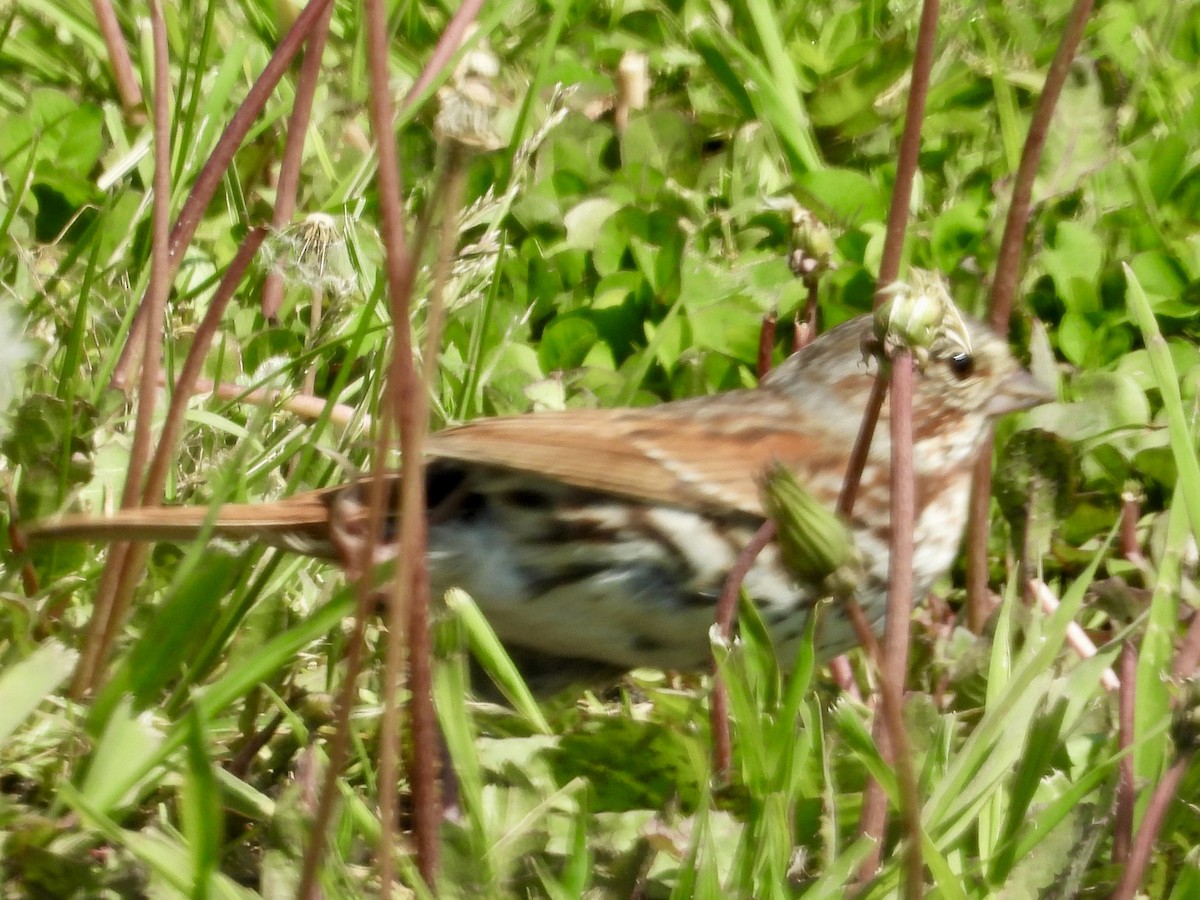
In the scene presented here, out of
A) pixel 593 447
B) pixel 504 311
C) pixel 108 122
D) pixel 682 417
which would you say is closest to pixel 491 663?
pixel 593 447

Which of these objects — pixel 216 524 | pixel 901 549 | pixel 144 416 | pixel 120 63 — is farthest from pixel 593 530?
pixel 120 63

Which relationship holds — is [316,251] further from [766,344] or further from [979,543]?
[979,543]

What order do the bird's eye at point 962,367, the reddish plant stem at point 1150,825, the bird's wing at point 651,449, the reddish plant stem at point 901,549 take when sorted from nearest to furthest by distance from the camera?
the reddish plant stem at point 901,549, the reddish plant stem at point 1150,825, the bird's wing at point 651,449, the bird's eye at point 962,367

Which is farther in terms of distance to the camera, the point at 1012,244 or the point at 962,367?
the point at 962,367

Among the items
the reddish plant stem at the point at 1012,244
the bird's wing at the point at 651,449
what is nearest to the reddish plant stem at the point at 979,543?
the reddish plant stem at the point at 1012,244

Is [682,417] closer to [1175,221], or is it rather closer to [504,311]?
[504,311]

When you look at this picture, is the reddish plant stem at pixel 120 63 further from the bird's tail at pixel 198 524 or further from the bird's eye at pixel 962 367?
the bird's eye at pixel 962 367
